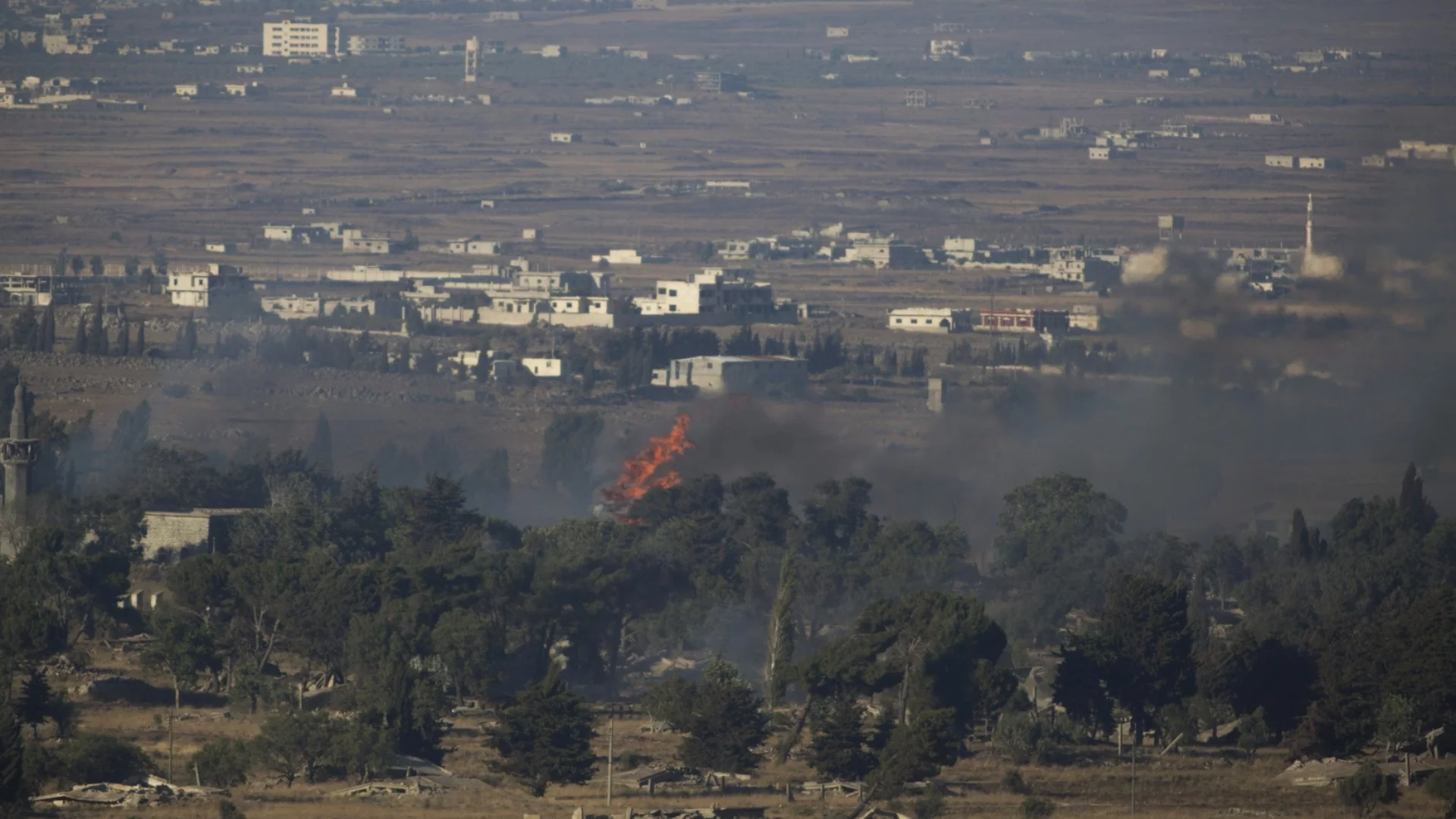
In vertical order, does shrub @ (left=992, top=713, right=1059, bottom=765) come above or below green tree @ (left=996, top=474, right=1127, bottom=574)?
above

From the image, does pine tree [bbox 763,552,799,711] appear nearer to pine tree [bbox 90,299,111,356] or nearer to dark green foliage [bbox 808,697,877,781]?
dark green foliage [bbox 808,697,877,781]

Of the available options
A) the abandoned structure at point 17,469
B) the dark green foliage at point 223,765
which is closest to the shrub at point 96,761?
the dark green foliage at point 223,765

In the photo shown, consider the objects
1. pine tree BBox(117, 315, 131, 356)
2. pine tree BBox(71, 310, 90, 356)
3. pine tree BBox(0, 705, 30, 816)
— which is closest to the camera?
pine tree BBox(0, 705, 30, 816)

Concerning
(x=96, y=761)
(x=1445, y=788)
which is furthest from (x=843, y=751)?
(x=96, y=761)

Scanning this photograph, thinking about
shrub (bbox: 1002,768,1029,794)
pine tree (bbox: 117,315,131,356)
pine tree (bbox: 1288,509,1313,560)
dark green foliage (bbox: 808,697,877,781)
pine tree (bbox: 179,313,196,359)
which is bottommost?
pine tree (bbox: 179,313,196,359)

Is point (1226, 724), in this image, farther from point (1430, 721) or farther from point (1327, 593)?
point (1327, 593)

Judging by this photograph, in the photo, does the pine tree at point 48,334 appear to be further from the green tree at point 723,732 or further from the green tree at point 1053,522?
the green tree at point 723,732

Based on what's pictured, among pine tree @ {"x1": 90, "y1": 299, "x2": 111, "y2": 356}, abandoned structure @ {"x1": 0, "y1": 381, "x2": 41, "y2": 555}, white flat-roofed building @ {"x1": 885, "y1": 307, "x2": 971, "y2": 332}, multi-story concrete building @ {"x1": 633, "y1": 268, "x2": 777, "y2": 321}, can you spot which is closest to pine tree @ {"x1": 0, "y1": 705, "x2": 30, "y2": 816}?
abandoned structure @ {"x1": 0, "y1": 381, "x2": 41, "y2": 555}

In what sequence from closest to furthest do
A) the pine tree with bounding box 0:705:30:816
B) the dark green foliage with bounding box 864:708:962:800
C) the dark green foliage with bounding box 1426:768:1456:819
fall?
the pine tree with bounding box 0:705:30:816
the dark green foliage with bounding box 864:708:962:800
the dark green foliage with bounding box 1426:768:1456:819

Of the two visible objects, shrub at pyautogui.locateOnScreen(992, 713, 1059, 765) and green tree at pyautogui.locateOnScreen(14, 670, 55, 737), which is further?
shrub at pyautogui.locateOnScreen(992, 713, 1059, 765)
